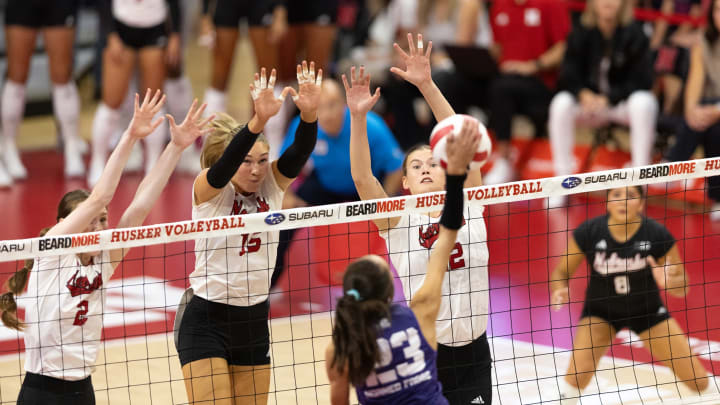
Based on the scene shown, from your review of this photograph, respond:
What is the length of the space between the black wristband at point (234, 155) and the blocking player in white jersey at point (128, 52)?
6.17m

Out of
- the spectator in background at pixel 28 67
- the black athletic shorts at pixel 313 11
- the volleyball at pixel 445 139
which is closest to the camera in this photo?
the volleyball at pixel 445 139

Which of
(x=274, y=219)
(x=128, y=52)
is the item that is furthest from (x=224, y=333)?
(x=128, y=52)

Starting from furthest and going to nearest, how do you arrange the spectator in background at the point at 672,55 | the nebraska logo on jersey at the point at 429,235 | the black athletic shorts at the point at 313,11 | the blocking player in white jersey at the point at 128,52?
the black athletic shorts at the point at 313,11
the blocking player in white jersey at the point at 128,52
the spectator in background at the point at 672,55
the nebraska logo on jersey at the point at 429,235

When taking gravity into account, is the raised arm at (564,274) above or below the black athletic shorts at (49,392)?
above

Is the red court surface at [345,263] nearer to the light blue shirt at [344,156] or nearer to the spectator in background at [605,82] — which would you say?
the light blue shirt at [344,156]

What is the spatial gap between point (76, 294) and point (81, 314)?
0.09 meters

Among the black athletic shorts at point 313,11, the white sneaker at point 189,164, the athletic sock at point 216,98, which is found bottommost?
the white sneaker at point 189,164

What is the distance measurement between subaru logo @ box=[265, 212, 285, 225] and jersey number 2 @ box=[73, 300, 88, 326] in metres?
0.84

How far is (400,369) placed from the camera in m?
3.92

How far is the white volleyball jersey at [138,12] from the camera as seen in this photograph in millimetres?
10453

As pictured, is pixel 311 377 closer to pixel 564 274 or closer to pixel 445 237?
pixel 564 274

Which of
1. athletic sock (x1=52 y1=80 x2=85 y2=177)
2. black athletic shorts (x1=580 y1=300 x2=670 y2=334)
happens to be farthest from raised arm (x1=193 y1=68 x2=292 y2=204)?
athletic sock (x1=52 y1=80 x2=85 y2=177)

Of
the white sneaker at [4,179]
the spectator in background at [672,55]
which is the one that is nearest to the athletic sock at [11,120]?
the white sneaker at [4,179]

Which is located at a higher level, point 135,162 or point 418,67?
point 135,162
